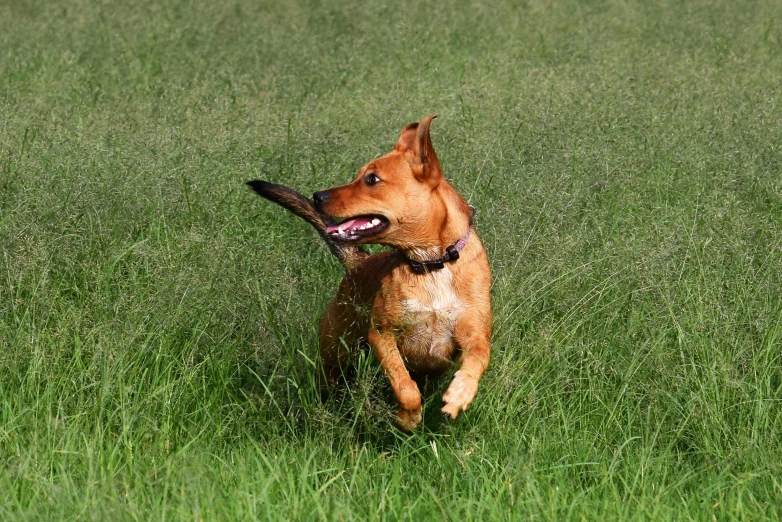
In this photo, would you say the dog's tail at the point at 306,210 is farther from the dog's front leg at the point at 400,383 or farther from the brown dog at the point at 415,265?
the dog's front leg at the point at 400,383

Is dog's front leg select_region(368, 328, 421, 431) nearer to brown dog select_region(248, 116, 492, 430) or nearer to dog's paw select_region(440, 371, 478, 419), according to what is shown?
brown dog select_region(248, 116, 492, 430)

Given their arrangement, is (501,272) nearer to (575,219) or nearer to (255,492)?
(575,219)

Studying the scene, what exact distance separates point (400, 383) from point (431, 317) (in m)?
0.33

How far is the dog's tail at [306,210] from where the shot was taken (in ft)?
14.1

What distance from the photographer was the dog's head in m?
3.91

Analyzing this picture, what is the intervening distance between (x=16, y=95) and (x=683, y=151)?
422 centimetres

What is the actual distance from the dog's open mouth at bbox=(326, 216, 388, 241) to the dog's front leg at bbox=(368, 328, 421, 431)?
1.32ft

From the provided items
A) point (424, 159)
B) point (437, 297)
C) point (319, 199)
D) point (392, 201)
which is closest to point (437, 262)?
point (437, 297)

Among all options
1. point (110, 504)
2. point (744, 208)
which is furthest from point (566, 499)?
point (744, 208)

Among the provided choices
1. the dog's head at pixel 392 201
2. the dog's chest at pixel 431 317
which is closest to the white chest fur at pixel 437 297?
the dog's chest at pixel 431 317

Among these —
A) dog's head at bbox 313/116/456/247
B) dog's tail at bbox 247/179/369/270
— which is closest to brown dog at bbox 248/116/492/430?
dog's head at bbox 313/116/456/247

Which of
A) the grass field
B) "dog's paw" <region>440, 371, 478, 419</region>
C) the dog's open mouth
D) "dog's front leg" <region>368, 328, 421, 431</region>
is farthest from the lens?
the dog's open mouth

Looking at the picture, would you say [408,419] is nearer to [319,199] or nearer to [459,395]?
[459,395]

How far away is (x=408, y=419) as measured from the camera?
373cm
